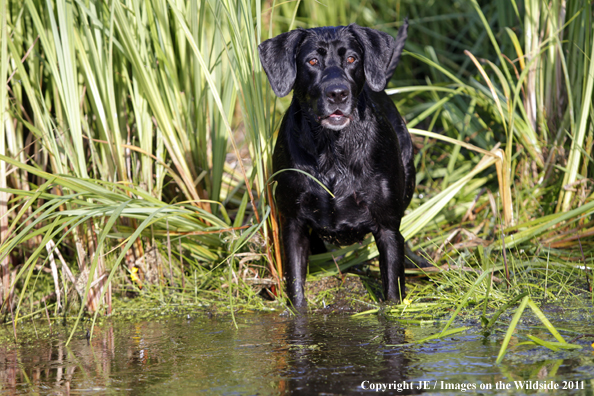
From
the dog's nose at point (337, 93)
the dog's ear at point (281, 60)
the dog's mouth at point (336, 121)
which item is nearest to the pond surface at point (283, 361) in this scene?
the dog's mouth at point (336, 121)

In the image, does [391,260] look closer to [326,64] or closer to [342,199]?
[342,199]

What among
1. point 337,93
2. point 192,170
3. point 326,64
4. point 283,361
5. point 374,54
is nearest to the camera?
point 283,361

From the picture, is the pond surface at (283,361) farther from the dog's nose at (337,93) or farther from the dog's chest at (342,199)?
the dog's nose at (337,93)

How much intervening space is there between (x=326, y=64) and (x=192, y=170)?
105 centimetres

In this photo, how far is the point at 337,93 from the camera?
262 centimetres

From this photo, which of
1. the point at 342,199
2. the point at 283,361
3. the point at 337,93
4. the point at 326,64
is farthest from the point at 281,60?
the point at 283,361

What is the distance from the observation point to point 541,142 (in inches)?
151

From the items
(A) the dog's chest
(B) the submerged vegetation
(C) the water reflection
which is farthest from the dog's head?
(C) the water reflection

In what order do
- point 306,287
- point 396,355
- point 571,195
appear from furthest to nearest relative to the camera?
point 571,195
point 306,287
point 396,355

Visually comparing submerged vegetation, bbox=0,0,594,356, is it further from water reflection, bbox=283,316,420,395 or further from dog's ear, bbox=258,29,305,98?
water reflection, bbox=283,316,420,395

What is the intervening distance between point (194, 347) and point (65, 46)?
1585 millimetres

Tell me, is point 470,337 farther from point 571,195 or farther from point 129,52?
point 129,52

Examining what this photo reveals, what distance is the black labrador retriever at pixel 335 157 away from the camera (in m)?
2.81

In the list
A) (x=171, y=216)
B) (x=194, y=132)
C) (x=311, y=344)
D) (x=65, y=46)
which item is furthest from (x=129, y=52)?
(x=311, y=344)
